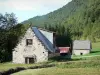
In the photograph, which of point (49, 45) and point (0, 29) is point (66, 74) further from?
point (0, 29)

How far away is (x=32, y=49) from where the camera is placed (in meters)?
58.2

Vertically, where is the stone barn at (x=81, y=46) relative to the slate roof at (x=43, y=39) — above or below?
below

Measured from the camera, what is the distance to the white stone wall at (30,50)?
188 ft

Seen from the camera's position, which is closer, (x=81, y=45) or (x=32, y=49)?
(x=32, y=49)

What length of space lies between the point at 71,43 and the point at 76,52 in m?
8.74

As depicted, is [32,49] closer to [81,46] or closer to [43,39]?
[43,39]

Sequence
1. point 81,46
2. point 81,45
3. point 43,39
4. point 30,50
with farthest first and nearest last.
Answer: point 81,45 < point 81,46 < point 43,39 < point 30,50

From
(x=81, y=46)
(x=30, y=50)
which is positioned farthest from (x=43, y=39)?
(x=81, y=46)

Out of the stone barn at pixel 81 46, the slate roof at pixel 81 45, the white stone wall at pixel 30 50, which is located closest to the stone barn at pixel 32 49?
the white stone wall at pixel 30 50

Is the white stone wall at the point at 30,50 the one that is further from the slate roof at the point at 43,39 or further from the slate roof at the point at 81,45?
the slate roof at the point at 81,45

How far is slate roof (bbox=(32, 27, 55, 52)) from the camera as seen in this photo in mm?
58675

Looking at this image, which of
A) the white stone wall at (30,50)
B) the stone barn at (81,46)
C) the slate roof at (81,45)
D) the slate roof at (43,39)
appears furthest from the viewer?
the slate roof at (81,45)

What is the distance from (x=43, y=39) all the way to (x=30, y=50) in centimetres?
339

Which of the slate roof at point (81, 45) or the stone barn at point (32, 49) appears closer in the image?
the stone barn at point (32, 49)
